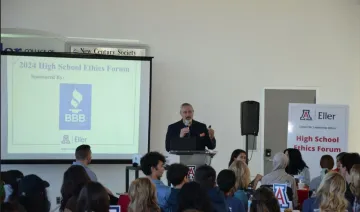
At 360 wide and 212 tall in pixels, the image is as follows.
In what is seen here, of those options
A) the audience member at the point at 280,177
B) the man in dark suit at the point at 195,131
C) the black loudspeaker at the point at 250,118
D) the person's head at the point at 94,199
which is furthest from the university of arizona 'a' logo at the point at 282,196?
the black loudspeaker at the point at 250,118

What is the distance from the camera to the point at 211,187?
364 centimetres

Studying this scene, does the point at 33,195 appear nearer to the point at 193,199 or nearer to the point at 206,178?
the point at 193,199

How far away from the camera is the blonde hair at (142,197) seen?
124 inches

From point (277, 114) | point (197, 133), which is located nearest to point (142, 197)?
point (197, 133)

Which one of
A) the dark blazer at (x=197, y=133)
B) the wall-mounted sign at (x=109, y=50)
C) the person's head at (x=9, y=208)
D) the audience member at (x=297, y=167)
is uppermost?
the wall-mounted sign at (x=109, y=50)

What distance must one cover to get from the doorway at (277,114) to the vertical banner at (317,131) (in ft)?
1.90

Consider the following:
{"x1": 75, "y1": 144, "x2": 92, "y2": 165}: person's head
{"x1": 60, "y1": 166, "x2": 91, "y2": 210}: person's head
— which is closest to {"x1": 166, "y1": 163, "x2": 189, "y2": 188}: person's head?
{"x1": 60, "y1": 166, "x2": 91, "y2": 210}: person's head

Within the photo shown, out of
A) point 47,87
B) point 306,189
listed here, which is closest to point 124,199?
point 306,189

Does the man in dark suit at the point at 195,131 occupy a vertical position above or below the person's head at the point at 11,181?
above

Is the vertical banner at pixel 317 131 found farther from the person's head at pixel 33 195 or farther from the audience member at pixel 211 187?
the person's head at pixel 33 195

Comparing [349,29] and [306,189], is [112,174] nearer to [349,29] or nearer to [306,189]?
[306,189]

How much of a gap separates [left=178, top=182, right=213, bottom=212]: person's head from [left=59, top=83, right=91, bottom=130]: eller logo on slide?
4.84 m

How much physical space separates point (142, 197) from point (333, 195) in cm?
133

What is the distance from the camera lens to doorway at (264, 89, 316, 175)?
8391 mm
